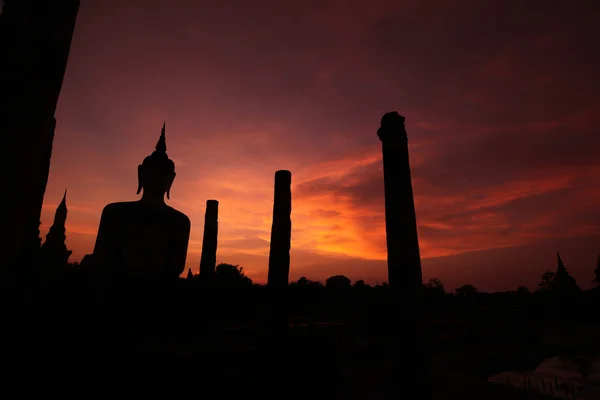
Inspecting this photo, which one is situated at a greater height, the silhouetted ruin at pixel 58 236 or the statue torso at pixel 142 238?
the silhouetted ruin at pixel 58 236

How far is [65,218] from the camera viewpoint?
19938 millimetres

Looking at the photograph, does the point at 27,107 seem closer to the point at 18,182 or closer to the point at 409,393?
the point at 18,182

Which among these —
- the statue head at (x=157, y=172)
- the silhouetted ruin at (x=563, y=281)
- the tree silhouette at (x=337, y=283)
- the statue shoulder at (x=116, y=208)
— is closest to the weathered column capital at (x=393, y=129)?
the statue head at (x=157, y=172)

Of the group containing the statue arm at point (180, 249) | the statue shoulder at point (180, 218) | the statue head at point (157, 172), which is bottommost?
the statue arm at point (180, 249)

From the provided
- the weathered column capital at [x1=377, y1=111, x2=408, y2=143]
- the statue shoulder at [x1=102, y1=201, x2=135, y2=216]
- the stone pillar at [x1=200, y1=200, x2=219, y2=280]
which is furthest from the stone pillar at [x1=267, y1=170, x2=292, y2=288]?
the weathered column capital at [x1=377, y1=111, x2=408, y2=143]

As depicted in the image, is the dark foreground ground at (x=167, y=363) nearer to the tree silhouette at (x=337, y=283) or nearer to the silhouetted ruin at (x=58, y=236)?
the tree silhouette at (x=337, y=283)

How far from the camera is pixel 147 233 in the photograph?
7.02 m

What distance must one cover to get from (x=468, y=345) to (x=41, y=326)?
1254 centimetres

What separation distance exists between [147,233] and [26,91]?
16.3 feet

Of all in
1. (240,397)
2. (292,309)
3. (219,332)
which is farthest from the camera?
(292,309)

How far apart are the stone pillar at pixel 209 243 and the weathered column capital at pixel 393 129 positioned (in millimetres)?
9964

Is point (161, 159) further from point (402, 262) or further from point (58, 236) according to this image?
point (58, 236)

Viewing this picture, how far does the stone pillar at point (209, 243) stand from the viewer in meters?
13.8

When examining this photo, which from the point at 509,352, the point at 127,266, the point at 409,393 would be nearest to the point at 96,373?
the point at 127,266
